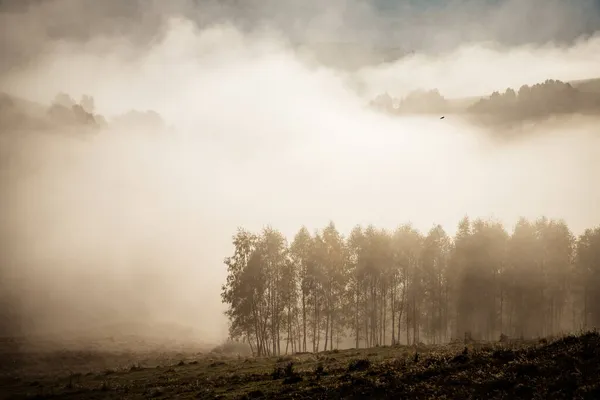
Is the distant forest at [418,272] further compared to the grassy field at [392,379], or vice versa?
the distant forest at [418,272]

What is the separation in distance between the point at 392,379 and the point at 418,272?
50.1 meters

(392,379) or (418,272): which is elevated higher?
(418,272)

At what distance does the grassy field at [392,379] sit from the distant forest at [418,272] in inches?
1028

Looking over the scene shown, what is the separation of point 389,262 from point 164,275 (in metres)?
120

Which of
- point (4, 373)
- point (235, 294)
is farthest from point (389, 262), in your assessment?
point (4, 373)

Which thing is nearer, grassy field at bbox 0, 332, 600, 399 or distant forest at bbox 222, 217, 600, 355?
grassy field at bbox 0, 332, 600, 399

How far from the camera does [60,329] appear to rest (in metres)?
96.0

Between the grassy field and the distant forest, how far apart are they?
85.7 feet

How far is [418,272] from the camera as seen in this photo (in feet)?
230

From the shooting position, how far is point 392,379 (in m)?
22.5

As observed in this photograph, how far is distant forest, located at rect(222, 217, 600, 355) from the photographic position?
64.4 metres

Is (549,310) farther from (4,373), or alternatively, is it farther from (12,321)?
(12,321)

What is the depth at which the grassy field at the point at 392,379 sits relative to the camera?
62.3 ft

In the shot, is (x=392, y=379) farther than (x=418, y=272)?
No
